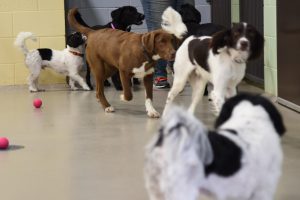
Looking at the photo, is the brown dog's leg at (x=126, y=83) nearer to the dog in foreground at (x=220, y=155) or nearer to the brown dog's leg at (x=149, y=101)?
the brown dog's leg at (x=149, y=101)

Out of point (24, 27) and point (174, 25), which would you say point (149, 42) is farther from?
point (24, 27)

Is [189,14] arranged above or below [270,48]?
above

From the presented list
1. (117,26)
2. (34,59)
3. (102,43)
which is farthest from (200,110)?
(34,59)

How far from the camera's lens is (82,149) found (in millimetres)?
4094

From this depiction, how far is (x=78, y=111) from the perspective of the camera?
5.68 metres

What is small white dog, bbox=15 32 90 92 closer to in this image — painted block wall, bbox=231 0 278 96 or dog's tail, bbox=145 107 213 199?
painted block wall, bbox=231 0 278 96

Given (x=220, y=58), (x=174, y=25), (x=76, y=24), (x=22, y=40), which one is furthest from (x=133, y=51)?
(x=22, y=40)

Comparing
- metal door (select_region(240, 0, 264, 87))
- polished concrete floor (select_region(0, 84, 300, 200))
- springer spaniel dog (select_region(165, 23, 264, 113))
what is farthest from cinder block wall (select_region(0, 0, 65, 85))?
springer spaniel dog (select_region(165, 23, 264, 113))

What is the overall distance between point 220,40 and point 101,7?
4.37 meters

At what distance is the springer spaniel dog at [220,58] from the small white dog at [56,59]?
2.59 metres

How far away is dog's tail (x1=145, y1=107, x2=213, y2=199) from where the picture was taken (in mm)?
1912

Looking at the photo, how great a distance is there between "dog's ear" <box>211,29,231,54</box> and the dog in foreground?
1918mm

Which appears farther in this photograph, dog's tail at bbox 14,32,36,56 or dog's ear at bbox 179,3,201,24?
dog's tail at bbox 14,32,36,56

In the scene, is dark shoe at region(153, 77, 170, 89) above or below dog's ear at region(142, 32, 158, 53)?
below
